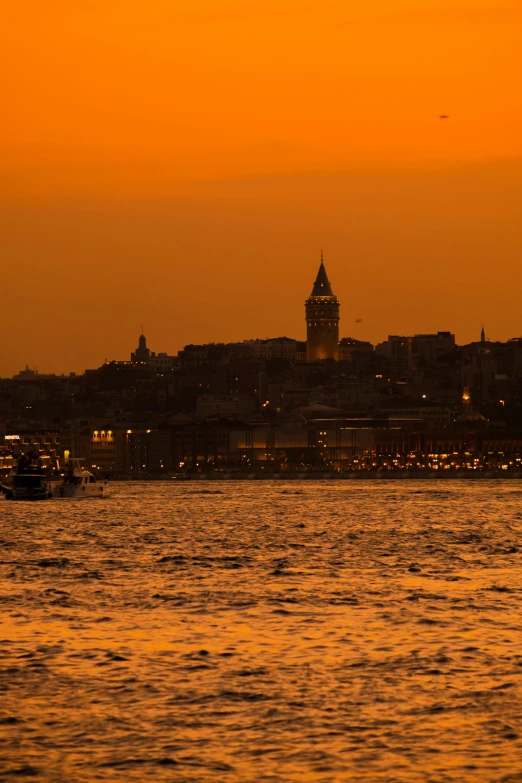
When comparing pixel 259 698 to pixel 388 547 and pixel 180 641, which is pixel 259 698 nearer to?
pixel 180 641

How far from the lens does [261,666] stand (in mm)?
18125

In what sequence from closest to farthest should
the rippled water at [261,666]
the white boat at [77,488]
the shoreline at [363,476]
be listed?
the rippled water at [261,666] → the white boat at [77,488] → the shoreline at [363,476]

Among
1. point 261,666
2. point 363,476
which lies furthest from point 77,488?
point 261,666

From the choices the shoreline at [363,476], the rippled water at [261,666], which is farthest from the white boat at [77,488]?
the shoreline at [363,476]

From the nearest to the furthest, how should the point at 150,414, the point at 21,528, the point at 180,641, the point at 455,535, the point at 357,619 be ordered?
the point at 180,641 < the point at 357,619 < the point at 455,535 < the point at 21,528 < the point at 150,414

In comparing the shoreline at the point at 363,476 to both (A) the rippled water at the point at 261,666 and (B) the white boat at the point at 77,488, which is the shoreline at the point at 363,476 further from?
(A) the rippled water at the point at 261,666

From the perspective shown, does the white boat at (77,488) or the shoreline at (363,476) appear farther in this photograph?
the shoreline at (363,476)

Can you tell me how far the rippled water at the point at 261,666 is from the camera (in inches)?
533

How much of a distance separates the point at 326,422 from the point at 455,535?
13101 cm

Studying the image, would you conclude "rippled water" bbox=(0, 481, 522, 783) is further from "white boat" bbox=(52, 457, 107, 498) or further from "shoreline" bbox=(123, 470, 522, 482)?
"shoreline" bbox=(123, 470, 522, 482)

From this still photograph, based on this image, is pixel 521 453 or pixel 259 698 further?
pixel 521 453

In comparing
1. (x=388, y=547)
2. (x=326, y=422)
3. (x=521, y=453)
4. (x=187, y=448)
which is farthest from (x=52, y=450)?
(x=388, y=547)

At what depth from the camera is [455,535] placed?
4688 centimetres

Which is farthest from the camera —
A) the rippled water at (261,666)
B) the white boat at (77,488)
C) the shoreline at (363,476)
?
the shoreline at (363,476)
